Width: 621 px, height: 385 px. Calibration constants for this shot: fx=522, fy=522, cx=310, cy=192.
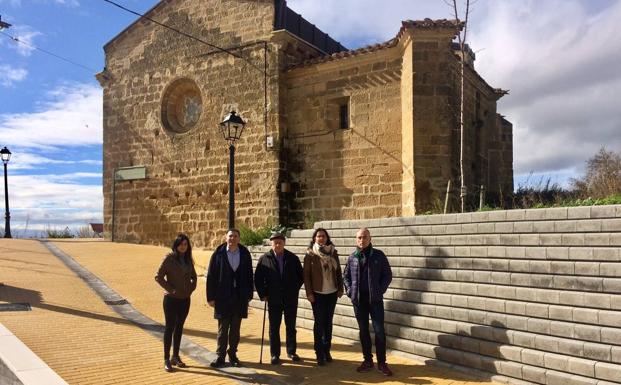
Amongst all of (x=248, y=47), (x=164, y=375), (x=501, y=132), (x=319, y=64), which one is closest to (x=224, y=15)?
(x=248, y=47)

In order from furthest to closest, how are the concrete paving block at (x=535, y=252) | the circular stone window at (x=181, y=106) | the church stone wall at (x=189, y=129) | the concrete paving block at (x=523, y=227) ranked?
1. the circular stone window at (x=181, y=106)
2. the church stone wall at (x=189, y=129)
3. the concrete paving block at (x=523, y=227)
4. the concrete paving block at (x=535, y=252)

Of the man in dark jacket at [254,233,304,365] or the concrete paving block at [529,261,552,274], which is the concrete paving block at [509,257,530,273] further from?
the man in dark jacket at [254,233,304,365]

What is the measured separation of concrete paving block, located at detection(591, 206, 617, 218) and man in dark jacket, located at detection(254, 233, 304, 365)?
11.7ft

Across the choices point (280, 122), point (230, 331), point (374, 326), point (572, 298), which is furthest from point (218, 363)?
point (280, 122)

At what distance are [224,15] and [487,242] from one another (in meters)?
12.6

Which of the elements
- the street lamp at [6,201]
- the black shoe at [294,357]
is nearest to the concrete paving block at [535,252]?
the black shoe at [294,357]

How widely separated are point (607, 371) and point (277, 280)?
3778mm

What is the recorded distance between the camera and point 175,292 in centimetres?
636

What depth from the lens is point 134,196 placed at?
726 inches

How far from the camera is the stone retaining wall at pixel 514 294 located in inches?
205

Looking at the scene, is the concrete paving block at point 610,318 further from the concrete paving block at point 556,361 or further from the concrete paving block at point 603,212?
the concrete paving block at point 603,212

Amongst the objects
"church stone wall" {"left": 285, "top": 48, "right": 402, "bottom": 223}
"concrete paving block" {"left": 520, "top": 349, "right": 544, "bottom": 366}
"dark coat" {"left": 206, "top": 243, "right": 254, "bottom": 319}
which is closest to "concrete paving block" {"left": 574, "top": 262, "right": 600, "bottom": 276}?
"concrete paving block" {"left": 520, "top": 349, "right": 544, "bottom": 366}

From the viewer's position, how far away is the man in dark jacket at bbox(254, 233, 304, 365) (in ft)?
22.3

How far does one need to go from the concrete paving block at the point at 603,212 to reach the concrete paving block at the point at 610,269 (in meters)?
0.50
